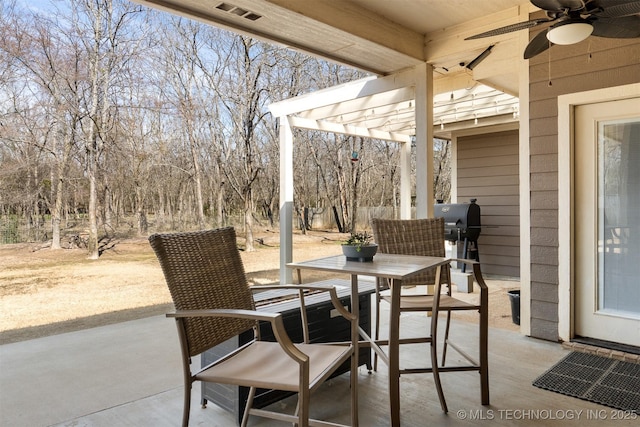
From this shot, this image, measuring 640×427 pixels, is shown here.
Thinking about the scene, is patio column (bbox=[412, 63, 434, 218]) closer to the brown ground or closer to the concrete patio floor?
Result: the brown ground

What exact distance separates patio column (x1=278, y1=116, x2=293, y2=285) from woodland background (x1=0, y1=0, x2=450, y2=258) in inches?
71.6

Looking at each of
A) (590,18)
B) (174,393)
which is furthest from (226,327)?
(590,18)

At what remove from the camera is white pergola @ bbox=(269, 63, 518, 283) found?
435 cm

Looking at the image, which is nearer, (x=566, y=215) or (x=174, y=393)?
(x=174, y=393)

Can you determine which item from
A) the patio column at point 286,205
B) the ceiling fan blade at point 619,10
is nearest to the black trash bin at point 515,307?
the ceiling fan blade at point 619,10

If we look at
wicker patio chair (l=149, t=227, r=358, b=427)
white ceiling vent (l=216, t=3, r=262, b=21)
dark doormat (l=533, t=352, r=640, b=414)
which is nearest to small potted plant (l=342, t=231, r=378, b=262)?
wicker patio chair (l=149, t=227, r=358, b=427)

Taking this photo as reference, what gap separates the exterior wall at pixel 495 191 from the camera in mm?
6770

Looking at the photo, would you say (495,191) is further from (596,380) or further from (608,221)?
(596,380)

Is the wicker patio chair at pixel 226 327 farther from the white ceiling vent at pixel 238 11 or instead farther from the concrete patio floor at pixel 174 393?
the white ceiling vent at pixel 238 11

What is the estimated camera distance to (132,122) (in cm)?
655

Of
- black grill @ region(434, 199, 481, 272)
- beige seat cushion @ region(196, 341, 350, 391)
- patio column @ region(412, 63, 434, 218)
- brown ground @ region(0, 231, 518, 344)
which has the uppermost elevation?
patio column @ region(412, 63, 434, 218)

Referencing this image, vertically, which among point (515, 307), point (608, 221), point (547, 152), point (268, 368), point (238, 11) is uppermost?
point (238, 11)

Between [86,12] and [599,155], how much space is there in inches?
261

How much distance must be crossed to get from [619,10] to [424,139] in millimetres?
2169
